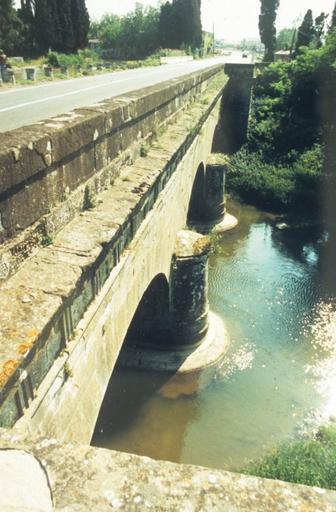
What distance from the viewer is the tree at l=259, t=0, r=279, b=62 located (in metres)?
48.2

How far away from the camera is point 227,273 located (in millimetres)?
14594

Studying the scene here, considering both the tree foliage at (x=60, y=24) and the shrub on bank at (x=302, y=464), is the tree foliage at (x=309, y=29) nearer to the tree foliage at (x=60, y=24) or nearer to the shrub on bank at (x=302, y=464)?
the tree foliage at (x=60, y=24)

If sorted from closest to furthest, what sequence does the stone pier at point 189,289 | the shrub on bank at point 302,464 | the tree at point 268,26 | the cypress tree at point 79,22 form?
the shrub on bank at point 302,464 → the stone pier at point 189,289 → the cypress tree at point 79,22 → the tree at point 268,26

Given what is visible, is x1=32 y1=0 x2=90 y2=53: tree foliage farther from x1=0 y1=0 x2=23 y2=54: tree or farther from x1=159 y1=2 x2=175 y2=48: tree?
x1=159 y1=2 x2=175 y2=48: tree

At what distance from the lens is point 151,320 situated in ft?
31.3

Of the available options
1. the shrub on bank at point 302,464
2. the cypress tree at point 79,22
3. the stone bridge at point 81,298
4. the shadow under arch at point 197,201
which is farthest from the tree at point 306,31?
the stone bridge at point 81,298

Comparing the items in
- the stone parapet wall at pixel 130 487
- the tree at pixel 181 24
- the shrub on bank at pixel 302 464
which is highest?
the tree at pixel 181 24

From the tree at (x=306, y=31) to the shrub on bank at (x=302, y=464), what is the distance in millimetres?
42969

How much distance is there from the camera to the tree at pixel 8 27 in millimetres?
32812

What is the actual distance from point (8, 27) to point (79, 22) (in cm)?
787

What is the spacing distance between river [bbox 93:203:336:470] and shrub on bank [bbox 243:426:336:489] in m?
0.56

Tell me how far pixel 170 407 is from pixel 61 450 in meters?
8.05

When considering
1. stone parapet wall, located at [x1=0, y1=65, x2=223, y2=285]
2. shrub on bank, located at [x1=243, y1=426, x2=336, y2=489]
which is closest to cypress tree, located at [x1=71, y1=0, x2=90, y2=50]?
stone parapet wall, located at [x1=0, y1=65, x2=223, y2=285]

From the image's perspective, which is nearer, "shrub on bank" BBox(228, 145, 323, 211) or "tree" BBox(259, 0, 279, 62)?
"shrub on bank" BBox(228, 145, 323, 211)
